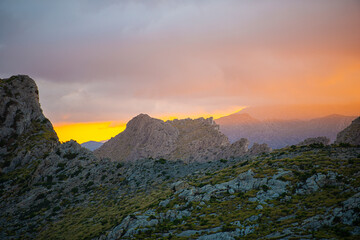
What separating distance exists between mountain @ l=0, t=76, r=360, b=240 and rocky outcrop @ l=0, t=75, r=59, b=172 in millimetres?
1260

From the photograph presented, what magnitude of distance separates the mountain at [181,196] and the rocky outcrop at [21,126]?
1.26m

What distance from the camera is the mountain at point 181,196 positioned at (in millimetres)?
33312

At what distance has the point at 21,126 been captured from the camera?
4786 inches

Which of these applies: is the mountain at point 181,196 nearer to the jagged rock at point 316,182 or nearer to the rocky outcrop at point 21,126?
the jagged rock at point 316,182

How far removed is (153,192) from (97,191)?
22.3 meters

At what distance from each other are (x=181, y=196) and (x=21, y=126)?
11184 centimetres

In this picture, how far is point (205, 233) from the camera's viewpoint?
34781 mm

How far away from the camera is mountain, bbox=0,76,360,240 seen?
109 ft

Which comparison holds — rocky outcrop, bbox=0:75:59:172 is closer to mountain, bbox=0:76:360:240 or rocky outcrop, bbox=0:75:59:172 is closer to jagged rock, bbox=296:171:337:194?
mountain, bbox=0:76:360:240

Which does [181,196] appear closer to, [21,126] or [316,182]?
[316,182]

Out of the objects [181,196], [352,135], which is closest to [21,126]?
[181,196]

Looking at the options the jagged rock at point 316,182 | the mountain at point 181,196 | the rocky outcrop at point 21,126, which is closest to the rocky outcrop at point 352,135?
the mountain at point 181,196

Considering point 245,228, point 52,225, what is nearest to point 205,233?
point 245,228

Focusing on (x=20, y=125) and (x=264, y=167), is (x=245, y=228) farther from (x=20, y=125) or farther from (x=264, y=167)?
(x=20, y=125)
